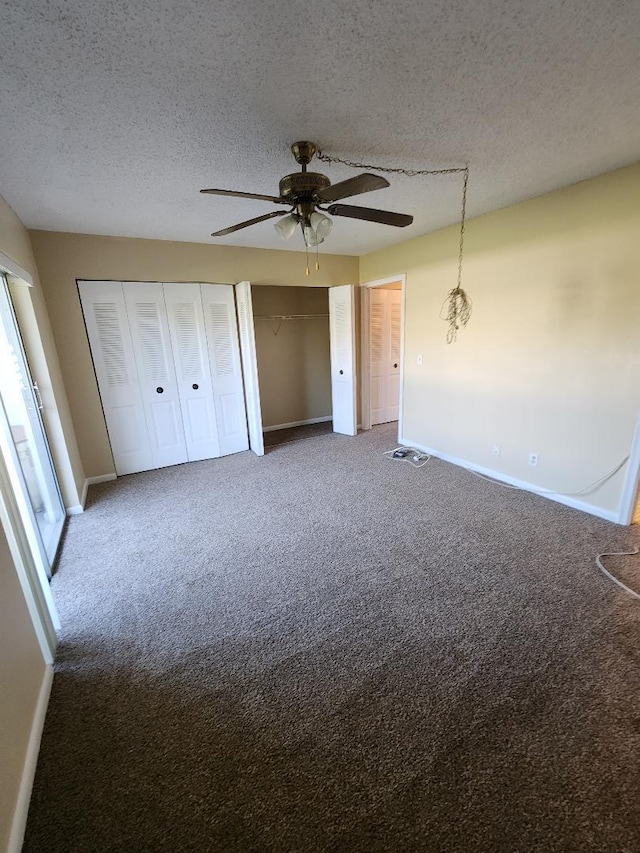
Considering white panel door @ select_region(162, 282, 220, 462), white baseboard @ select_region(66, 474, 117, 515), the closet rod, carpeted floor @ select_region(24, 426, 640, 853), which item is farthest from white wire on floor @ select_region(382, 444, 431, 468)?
white baseboard @ select_region(66, 474, 117, 515)

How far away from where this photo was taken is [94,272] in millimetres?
3549

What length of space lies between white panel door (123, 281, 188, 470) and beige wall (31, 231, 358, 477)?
187 millimetres

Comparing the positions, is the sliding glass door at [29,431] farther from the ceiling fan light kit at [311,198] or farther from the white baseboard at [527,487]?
the white baseboard at [527,487]

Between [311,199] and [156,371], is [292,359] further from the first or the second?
[311,199]

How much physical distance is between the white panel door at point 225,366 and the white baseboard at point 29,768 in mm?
3123

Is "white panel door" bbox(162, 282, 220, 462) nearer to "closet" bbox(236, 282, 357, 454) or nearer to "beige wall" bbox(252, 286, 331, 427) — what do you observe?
"closet" bbox(236, 282, 357, 454)

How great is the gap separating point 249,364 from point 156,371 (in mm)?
1070

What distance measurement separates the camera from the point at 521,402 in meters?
3.26

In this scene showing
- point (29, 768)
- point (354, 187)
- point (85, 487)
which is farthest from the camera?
point (85, 487)

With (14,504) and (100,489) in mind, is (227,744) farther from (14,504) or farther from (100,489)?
(100,489)

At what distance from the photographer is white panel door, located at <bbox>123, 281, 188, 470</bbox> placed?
381cm

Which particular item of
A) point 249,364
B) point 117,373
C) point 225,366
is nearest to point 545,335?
point 249,364

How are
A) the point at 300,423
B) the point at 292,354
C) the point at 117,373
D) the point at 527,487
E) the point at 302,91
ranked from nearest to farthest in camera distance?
the point at 302,91
the point at 527,487
the point at 117,373
the point at 292,354
the point at 300,423

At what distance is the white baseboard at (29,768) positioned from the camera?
1087 millimetres
